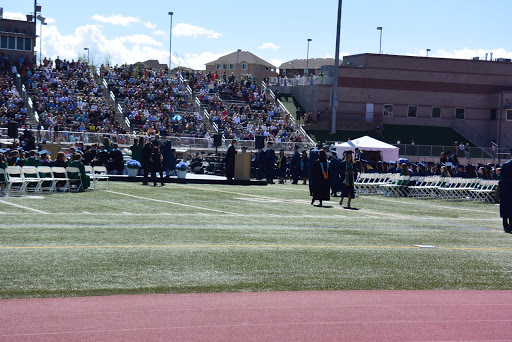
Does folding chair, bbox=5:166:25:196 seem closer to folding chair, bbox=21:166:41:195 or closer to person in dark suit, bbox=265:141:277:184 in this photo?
folding chair, bbox=21:166:41:195

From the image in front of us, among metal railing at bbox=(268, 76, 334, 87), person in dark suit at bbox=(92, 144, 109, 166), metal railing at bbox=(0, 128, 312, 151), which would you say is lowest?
person in dark suit at bbox=(92, 144, 109, 166)

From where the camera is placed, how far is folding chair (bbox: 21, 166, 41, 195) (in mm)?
19484

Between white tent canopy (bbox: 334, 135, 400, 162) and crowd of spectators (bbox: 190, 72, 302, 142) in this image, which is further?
crowd of spectators (bbox: 190, 72, 302, 142)

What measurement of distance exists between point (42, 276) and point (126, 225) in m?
5.30

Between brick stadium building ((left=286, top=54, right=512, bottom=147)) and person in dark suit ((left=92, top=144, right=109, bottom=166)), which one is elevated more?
brick stadium building ((left=286, top=54, right=512, bottom=147))

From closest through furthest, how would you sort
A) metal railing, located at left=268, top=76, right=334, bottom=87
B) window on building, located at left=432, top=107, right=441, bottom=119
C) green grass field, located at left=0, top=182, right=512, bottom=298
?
1. green grass field, located at left=0, top=182, right=512, bottom=298
2. metal railing, located at left=268, top=76, right=334, bottom=87
3. window on building, located at left=432, top=107, right=441, bottom=119

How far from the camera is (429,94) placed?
62219mm

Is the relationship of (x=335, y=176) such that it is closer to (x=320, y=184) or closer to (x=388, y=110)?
(x=320, y=184)

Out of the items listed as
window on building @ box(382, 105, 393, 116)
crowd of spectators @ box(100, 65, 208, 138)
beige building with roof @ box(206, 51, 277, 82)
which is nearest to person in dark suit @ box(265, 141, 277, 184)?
crowd of spectators @ box(100, 65, 208, 138)

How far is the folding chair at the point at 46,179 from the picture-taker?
20203 millimetres

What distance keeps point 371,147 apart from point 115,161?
493 inches

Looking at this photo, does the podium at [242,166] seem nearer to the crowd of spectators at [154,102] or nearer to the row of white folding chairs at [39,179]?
the row of white folding chairs at [39,179]

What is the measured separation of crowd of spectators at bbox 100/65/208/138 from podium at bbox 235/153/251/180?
1236 centimetres

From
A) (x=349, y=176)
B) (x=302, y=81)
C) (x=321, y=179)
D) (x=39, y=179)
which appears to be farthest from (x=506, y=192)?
(x=302, y=81)
